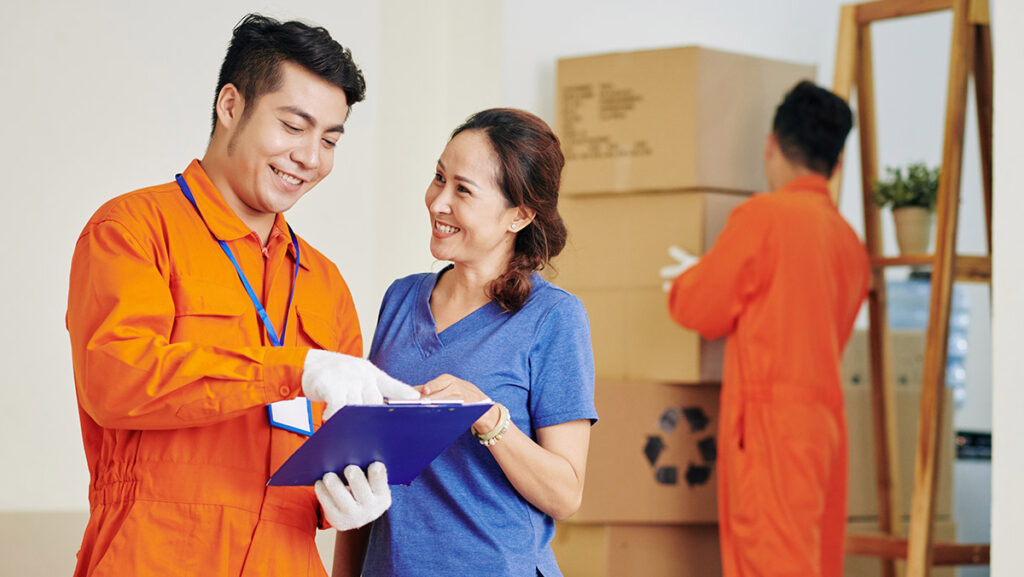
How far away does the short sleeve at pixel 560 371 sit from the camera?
49.1 inches

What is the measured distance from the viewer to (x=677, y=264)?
2.83m

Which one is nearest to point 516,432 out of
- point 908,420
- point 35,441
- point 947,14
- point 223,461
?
point 223,461

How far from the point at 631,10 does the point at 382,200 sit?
4.20 feet

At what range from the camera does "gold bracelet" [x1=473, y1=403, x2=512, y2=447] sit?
3.84 ft

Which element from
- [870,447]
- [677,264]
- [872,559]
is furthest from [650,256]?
[872,559]

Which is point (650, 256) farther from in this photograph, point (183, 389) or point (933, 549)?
point (183, 389)

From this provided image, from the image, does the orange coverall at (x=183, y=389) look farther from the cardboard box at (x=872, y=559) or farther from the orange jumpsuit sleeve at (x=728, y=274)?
the cardboard box at (x=872, y=559)

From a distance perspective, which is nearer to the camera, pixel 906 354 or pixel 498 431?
pixel 498 431

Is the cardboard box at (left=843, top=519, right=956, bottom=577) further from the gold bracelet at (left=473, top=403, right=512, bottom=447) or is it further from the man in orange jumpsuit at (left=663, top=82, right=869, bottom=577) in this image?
the gold bracelet at (left=473, top=403, right=512, bottom=447)

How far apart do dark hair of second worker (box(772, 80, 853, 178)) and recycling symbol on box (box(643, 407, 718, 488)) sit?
0.79 meters

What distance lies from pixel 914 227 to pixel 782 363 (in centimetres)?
71

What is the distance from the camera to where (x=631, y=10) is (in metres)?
3.47

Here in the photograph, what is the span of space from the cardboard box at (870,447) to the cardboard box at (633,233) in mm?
809

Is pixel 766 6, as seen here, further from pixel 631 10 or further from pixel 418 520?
pixel 418 520
